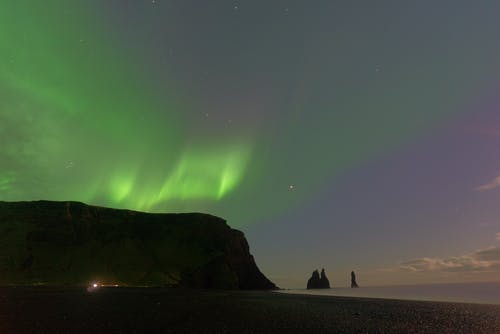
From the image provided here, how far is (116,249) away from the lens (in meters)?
160

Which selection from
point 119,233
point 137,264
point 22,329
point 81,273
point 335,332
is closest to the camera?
point 22,329

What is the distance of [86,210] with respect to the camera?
174m

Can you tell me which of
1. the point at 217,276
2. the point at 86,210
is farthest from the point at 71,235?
the point at 217,276

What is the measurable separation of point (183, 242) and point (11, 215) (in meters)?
81.1

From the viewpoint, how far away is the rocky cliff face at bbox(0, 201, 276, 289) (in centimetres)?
13875

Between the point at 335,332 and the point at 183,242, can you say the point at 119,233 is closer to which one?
the point at 183,242

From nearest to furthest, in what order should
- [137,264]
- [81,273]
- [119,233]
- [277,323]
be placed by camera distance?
1. [277,323]
2. [81,273]
3. [137,264]
4. [119,233]

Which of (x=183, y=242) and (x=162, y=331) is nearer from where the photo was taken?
(x=162, y=331)

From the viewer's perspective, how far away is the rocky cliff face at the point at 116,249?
13875 cm

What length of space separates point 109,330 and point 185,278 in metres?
139

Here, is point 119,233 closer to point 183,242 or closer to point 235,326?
point 183,242

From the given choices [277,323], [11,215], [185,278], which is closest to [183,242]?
[185,278]

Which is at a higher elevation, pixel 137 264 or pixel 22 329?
pixel 137 264

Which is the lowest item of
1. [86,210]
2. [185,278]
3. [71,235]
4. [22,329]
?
[22,329]
